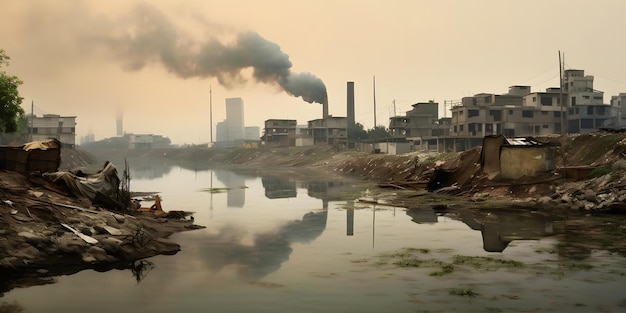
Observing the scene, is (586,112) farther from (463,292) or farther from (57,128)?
(57,128)

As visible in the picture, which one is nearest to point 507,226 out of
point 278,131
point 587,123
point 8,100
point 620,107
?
point 8,100

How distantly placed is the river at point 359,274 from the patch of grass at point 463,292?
5cm

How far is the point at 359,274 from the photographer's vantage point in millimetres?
15031

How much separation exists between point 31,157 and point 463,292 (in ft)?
71.7

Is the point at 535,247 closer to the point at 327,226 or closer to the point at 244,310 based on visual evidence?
the point at 327,226

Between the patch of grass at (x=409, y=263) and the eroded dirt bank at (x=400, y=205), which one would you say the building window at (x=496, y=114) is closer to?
the eroded dirt bank at (x=400, y=205)

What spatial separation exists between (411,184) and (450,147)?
41305 mm

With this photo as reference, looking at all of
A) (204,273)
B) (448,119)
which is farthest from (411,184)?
(448,119)

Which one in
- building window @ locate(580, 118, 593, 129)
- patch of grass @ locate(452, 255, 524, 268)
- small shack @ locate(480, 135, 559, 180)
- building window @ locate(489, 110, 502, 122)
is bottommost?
patch of grass @ locate(452, 255, 524, 268)

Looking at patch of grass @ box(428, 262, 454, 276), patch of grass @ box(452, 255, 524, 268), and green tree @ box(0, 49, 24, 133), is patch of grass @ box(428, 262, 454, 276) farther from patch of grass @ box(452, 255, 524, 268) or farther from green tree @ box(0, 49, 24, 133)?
green tree @ box(0, 49, 24, 133)

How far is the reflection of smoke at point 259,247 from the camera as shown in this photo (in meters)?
16.3

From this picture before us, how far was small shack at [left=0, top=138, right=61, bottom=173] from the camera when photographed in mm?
24188

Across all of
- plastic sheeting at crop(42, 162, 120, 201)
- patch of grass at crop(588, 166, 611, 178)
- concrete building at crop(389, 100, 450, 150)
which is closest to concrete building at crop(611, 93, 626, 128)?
concrete building at crop(389, 100, 450, 150)

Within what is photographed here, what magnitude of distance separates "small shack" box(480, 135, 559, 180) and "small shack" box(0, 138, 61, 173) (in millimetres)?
27591
